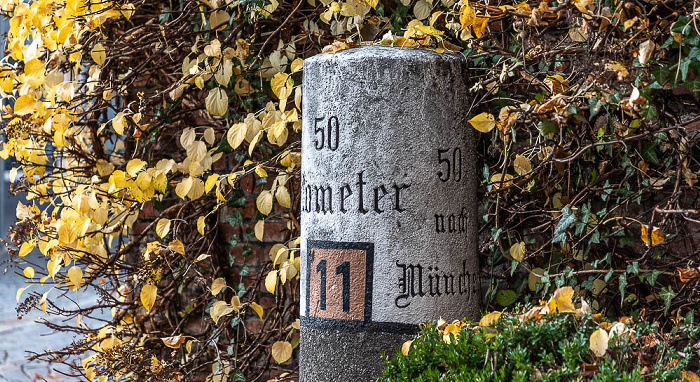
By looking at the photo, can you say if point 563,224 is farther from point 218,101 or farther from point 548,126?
point 218,101

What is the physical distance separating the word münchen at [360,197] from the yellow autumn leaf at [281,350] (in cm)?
88

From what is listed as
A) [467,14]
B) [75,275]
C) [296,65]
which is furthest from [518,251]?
[75,275]

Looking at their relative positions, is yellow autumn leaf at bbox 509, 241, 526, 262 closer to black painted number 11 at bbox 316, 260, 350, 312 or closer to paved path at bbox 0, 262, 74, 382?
black painted number 11 at bbox 316, 260, 350, 312

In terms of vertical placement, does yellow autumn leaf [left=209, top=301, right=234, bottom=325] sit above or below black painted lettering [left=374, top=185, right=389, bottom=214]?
below

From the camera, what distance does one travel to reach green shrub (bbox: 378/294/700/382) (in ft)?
5.49

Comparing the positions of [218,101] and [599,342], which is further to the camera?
[218,101]

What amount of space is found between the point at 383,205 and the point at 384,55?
0.47 m

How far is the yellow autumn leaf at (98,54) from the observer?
10.9 ft

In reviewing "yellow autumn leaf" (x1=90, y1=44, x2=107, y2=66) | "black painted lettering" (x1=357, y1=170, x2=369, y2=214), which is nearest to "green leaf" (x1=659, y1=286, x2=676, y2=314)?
"black painted lettering" (x1=357, y1=170, x2=369, y2=214)

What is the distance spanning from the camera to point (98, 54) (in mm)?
3324

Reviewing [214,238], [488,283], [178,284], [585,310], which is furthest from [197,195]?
[585,310]

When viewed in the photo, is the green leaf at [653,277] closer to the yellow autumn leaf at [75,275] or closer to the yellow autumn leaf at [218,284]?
the yellow autumn leaf at [218,284]

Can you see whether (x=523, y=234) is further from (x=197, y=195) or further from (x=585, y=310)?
(x=197, y=195)

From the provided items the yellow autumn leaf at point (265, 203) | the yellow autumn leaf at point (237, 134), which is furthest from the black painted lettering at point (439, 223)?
the yellow autumn leaf at point (237, 134)
